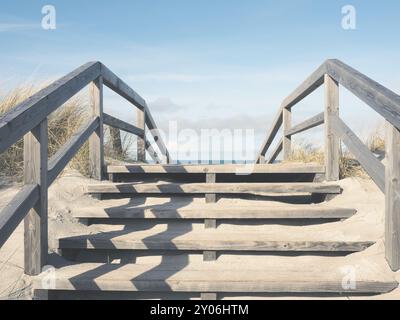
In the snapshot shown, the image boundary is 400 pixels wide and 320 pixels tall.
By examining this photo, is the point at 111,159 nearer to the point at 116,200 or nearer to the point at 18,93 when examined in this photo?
the point at 18,93

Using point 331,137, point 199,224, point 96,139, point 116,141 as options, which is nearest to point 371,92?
point 331,137

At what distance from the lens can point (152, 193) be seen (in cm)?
367

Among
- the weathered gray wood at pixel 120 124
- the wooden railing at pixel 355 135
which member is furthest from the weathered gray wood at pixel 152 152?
the wooden railing at pixel 355 135

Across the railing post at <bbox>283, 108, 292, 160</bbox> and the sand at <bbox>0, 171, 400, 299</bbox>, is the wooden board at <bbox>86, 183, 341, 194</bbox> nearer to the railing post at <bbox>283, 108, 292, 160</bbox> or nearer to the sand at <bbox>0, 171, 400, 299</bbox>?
the sand at <bbox>0, 171, 400, 299</bbox>

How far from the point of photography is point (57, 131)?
4.61 m

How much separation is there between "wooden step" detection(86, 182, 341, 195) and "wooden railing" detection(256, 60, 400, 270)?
0.37m

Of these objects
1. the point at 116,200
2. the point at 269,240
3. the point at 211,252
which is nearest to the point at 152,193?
the point at 116,200

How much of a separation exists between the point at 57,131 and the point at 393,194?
363 cm

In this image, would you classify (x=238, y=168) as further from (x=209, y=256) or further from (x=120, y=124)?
(x=120, y=124)

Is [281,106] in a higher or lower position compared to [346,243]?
higher

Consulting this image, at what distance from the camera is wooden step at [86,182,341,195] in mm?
3404

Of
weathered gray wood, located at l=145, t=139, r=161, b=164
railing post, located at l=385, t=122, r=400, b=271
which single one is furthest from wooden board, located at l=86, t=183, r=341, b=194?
weathered gray wood, located at l=145, t=139, r=161, b=164

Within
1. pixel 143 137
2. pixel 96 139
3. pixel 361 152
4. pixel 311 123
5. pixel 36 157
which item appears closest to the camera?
pixel 36 157
